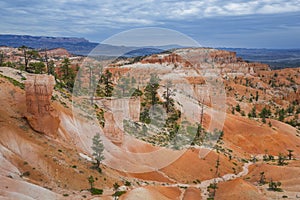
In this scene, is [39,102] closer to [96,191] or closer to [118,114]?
[96,191]

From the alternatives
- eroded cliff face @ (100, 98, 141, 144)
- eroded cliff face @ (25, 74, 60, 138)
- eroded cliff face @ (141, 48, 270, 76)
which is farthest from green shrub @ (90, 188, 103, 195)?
eroded cliff face @ (141, 48, 270, 76)

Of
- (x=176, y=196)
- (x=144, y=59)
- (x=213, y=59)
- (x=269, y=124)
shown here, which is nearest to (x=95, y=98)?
(x=176, y=196)

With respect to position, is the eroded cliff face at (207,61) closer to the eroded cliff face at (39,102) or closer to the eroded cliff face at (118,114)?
the eroded cliff face at (118,114)

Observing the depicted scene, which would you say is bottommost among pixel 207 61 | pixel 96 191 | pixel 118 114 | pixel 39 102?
pixel 96 191

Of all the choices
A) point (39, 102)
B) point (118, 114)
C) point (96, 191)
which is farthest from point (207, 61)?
point (96, 191)

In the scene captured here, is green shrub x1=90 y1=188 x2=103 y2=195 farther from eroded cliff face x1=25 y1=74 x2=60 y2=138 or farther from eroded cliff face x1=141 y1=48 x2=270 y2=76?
eroded cliff face x1=141 y1=48 x2=270 y2=76

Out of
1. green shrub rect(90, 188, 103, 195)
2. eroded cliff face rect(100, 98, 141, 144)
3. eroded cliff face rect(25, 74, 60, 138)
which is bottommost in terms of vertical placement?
green shrub rect(90, 188, 103, 195)

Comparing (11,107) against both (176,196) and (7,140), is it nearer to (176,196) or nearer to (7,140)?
(7,140)

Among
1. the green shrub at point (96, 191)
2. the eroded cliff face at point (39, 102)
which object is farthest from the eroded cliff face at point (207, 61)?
the green shrub at point (96, 191)
